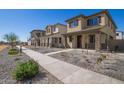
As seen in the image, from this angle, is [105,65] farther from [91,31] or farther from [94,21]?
[94,21]

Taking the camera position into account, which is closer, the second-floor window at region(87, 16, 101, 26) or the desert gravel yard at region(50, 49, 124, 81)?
the desert gravel yard at region(50, 49, 124, 81)

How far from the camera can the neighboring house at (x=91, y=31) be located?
1280 cm

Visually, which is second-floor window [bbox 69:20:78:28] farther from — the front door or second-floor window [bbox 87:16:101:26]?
the front door

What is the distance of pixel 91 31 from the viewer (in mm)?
12648

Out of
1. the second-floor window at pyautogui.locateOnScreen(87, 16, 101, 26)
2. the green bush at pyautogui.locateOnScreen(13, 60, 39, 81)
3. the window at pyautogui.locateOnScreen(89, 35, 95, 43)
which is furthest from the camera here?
the second-floor window at pyautogui.locateOnScreen(87, 16, 101, 26)

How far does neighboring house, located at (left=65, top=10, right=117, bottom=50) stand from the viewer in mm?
12802

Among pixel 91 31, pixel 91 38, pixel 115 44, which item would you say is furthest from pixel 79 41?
pixel 115 44

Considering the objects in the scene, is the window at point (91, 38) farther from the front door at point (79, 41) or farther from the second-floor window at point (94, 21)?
the second-floor window at point (94, 21)

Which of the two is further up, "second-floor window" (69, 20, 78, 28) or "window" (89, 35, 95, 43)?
"second-floor window" (69, 20, 78, 28)

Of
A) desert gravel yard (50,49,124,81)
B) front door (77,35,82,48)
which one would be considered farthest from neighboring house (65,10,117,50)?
desert gravel yard (50,49,124,81)

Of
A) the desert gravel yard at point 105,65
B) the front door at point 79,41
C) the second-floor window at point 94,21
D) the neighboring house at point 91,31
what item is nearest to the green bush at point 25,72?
the desert gravel yard at point 105,65
